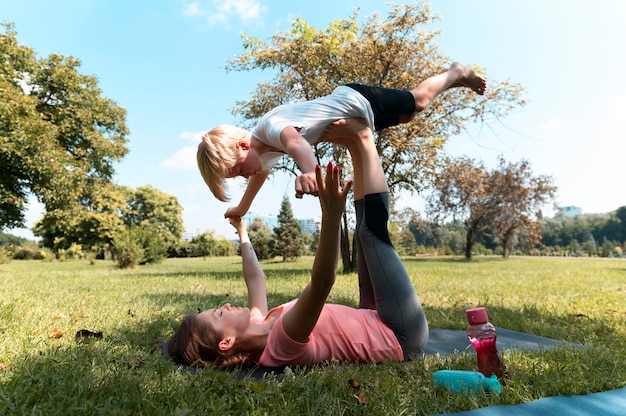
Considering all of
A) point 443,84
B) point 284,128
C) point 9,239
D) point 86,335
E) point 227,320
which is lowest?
point 86,335

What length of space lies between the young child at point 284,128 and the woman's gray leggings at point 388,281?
62cm

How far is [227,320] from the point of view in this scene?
2014 millimetres

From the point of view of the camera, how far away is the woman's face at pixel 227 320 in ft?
6.61

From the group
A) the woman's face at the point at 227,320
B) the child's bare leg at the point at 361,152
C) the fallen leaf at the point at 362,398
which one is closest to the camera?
the fallen leaf at the point at 362,398

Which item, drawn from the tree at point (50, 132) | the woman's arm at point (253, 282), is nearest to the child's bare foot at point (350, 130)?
the woman's arm at point (253, 282)

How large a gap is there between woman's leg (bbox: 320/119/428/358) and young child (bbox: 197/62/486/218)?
210 mm

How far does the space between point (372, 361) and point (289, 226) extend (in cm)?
1923

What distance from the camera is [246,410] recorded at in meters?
1.51

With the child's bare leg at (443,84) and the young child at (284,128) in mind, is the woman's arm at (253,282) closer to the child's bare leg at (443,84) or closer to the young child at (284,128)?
the young child at (284,128)

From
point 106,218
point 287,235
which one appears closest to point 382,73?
point 287,235

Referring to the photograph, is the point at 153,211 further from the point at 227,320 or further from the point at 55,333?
the point at 227,320

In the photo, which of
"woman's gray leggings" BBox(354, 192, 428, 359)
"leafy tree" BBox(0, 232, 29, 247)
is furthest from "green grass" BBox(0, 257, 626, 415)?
"leafy tree" BBox(0, 232, 29, 247)

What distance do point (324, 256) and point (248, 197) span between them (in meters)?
1.55

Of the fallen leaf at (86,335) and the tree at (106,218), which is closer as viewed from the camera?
the fallen leaf at (86,335)
